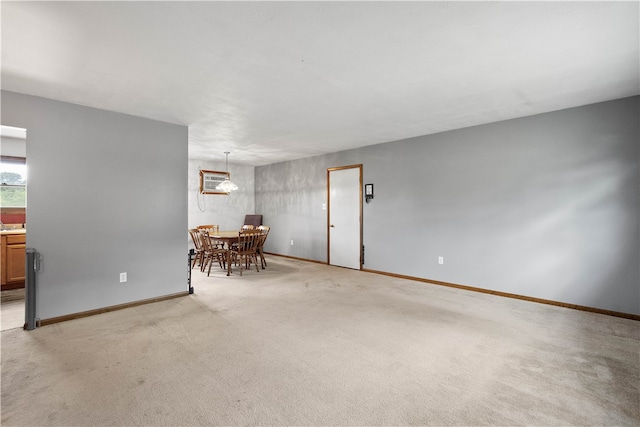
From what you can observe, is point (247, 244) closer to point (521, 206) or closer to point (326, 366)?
point (326, 366)

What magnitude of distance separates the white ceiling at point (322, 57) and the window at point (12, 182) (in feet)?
8.41

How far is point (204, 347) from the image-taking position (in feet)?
8.77

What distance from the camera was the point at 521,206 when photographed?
13.5ft

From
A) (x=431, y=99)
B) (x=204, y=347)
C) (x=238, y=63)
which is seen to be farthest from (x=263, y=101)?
(x=204, y=347)

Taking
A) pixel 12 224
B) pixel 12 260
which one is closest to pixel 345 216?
pixel 12 260

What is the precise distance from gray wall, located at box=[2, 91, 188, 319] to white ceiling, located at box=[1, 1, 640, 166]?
28 cm

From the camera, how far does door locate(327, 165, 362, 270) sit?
239 inches

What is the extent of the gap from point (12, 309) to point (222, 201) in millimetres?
4659

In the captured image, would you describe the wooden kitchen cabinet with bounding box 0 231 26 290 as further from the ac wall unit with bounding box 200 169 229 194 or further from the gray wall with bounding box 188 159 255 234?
the ac wall unit with bounding box 200 169 229 194

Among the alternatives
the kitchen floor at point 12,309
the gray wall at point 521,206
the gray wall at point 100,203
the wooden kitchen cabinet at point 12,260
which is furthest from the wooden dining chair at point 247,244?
the wooden kitchen cabinet at point 12,260

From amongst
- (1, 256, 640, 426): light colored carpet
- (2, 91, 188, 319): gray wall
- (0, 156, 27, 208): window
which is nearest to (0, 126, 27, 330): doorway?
(0, 156, 27, 208): window

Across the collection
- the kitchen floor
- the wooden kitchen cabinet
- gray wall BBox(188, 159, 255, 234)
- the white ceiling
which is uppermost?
the white ceiling

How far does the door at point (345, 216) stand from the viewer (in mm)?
6062

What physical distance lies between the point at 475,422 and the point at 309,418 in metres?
0.95
